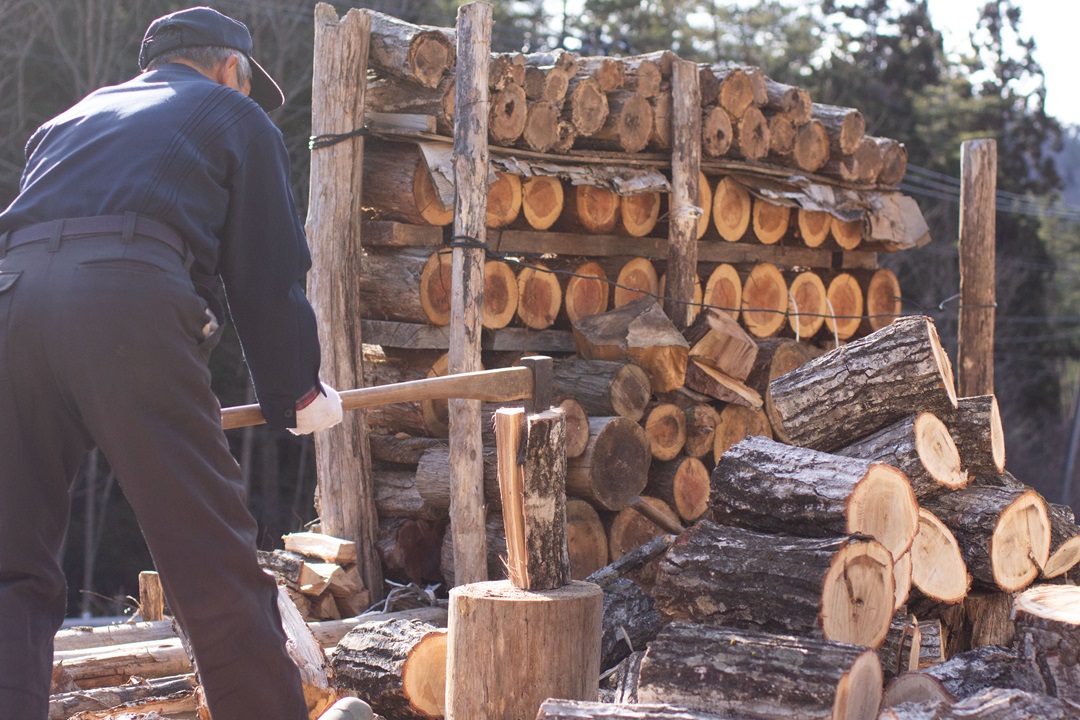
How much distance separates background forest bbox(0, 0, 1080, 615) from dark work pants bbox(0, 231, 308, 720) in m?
11.6

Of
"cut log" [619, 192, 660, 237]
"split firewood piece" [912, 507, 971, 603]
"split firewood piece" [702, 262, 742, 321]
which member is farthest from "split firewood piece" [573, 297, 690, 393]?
"split firewood piece" [912, 507, 971, 603]

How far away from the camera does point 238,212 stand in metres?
2.73

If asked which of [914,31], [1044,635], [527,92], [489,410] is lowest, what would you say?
[1044,635]

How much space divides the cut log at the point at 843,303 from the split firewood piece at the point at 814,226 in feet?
0.37

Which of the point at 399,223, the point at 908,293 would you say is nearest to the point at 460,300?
the point at 399,223

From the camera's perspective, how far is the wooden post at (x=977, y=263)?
267 inches

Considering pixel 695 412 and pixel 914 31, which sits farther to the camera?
pixel 914 31

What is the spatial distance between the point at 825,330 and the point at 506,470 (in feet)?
15.2

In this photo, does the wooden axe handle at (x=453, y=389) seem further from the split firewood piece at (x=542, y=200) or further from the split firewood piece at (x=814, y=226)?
the split firewood piece at (x=814, y=226)

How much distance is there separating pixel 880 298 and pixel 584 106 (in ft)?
10.6

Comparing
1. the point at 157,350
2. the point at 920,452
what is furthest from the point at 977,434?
the point at 157,350

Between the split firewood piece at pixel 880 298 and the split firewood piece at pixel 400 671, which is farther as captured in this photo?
the split firewood piece at pixel 880 298

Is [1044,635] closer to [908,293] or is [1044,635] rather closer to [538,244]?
[538,244]

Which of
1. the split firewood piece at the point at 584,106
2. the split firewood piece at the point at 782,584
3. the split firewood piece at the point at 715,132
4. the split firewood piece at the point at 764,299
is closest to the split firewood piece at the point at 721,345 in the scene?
the split firewood piece at the point at 764,299
